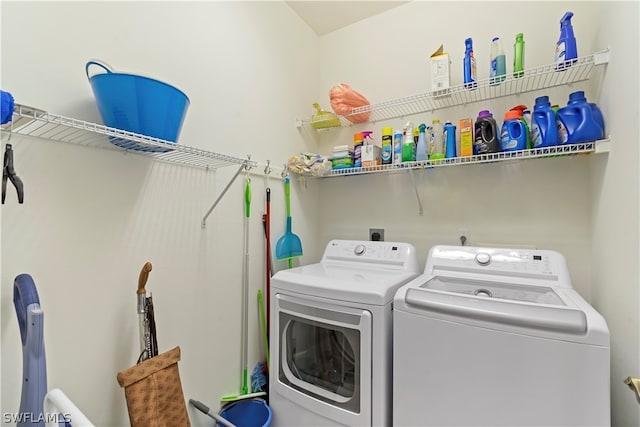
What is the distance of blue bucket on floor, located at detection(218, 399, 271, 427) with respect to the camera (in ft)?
5.50

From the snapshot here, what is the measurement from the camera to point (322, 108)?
99.7 inches

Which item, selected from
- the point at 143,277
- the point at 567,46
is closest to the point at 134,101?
the point at 143,277

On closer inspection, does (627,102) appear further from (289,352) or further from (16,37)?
(16,37)

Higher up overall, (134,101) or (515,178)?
(134,101)

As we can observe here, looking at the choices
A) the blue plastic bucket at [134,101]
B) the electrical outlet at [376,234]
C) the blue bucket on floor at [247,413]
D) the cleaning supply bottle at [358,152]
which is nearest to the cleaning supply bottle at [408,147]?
the cleaning supply bottle at [358,152]

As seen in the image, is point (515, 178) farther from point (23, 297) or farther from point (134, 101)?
point (23, 297)

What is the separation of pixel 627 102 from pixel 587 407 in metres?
1.02

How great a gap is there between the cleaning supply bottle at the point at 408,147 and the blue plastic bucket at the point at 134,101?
1.25 metres

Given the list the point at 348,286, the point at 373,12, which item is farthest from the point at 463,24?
the point at 348,286

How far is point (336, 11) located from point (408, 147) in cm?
122

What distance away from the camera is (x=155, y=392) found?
1189 millimetres

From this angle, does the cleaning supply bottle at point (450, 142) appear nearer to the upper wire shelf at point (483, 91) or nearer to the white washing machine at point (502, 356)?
→ the upper wire shelf at point (483, 91)

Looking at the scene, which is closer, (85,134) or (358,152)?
(85,134)

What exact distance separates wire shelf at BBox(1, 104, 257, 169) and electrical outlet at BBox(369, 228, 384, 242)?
117cm
